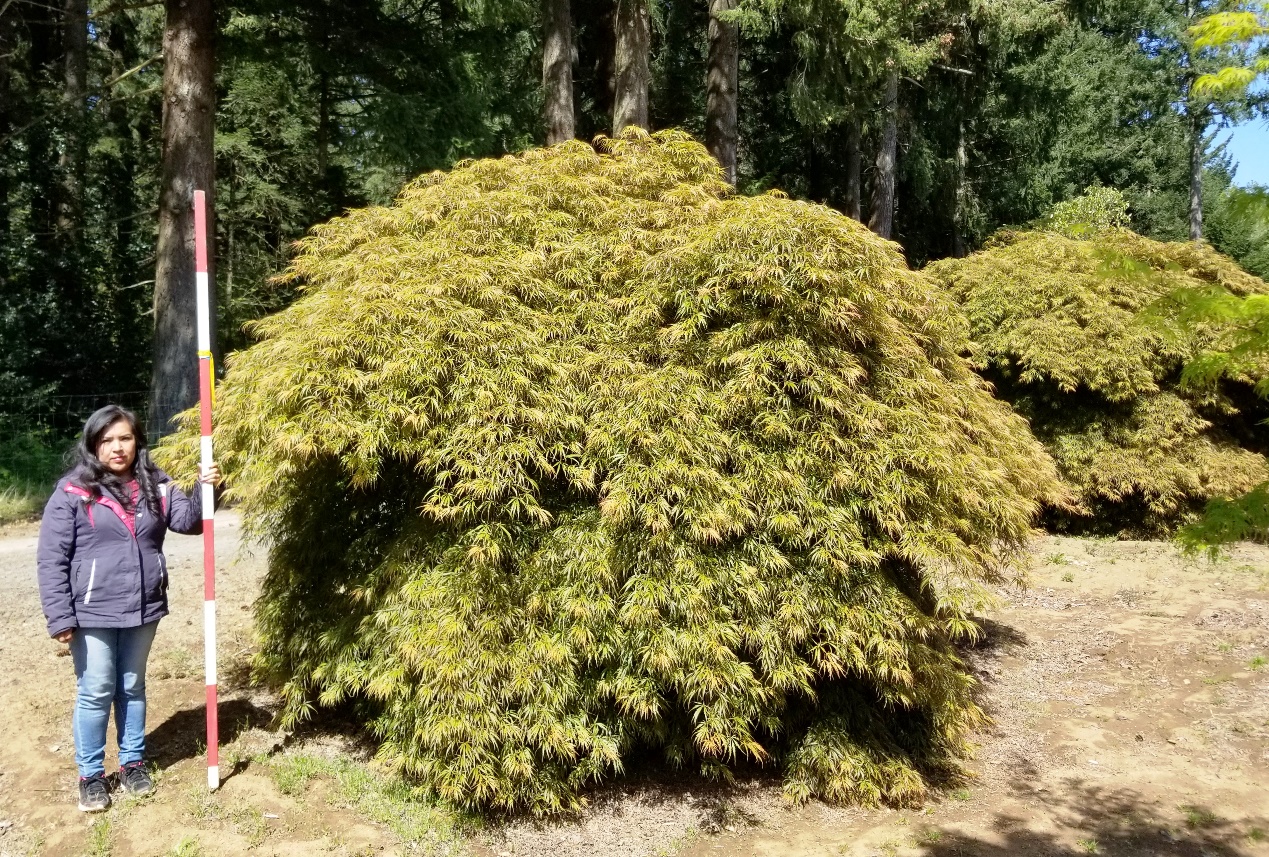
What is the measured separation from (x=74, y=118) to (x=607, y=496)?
12.5 meters

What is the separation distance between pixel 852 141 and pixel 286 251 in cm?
→ 1130

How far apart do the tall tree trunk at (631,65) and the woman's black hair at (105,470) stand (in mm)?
7073

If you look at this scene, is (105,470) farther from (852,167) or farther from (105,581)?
(852,167)

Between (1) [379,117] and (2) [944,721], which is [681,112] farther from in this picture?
(2) [944,721]

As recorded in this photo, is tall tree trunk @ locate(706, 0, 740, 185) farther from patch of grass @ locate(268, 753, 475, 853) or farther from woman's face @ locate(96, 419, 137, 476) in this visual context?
patch of grass @ locate(268, 753, 475, 853)

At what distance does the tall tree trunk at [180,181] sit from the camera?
9.04 meters

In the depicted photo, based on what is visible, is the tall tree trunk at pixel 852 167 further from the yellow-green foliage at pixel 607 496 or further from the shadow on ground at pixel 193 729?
the shadow on ground at pixel 193 729

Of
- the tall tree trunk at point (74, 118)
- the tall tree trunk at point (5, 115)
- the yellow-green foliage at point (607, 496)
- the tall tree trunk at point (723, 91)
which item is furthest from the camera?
the tall tree trunk at point (74, 118)

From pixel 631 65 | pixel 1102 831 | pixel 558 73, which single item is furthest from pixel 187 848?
pixel 631 65

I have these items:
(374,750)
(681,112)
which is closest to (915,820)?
(374,750)

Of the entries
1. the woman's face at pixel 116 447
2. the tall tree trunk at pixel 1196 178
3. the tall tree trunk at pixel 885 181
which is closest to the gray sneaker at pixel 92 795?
the woman's face at pixel 116 447

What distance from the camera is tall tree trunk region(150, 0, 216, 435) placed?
29.7 ft

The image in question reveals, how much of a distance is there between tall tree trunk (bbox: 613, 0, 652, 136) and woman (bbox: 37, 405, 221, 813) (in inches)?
283

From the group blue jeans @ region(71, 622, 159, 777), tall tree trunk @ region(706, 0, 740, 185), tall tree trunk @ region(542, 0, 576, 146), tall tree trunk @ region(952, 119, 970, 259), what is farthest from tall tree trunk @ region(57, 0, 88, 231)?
tall tree trunk @ region(952, 119, 970, 259)
